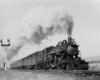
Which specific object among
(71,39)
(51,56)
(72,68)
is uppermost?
(71,39)

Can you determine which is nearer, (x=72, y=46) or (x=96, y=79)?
(x=96, y=79)

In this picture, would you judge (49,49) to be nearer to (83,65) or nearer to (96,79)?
(83,65)

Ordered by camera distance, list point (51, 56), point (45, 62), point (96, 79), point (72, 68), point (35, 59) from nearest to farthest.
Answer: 1. point (96, 79)
2. point (72, 68)
3. point (51, 56)
4. point (45, 62)
5. point (35, 59)

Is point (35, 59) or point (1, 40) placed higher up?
point (1, 40)

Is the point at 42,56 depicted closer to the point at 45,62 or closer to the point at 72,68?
the point at 45,62

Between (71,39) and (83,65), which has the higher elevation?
(71,39)

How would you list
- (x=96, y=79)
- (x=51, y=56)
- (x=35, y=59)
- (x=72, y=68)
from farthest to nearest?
(x=35, y=59) < (x=51, y=56) < (x=72, y=68) < (x=96, y=79)

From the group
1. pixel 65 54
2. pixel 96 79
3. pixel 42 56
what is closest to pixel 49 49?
pixel 42 56

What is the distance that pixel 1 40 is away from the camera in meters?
25.0

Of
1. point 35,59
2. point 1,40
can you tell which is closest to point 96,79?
point 35,59

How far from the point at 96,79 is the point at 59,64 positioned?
348 inches

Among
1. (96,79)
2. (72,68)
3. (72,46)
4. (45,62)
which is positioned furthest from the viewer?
(45,62)

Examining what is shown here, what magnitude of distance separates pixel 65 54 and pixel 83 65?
2.29 m

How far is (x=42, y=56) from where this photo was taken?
843 inches
